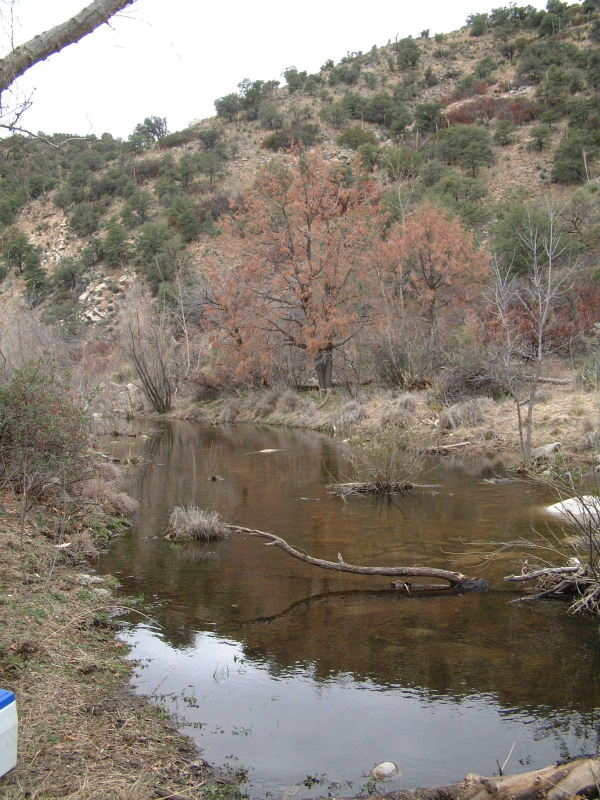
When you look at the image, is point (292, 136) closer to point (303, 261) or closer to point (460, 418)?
point (303, 261)

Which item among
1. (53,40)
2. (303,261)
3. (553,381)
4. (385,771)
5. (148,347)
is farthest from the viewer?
(148,347)

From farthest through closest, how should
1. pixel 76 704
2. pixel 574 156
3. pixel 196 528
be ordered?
pixel 574 156 < pixel 196 528 < pixel 76 704

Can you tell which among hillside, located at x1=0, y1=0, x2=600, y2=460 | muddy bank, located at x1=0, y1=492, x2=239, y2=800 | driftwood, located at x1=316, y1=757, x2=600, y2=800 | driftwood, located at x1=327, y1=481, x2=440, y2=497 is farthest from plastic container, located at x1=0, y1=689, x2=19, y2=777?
driftwood, located at x1=327, y1=481, x2=440, y2=497

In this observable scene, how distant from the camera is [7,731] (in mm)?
3387

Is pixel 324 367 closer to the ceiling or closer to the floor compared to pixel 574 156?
closer to the ceiling

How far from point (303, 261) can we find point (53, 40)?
22596mm

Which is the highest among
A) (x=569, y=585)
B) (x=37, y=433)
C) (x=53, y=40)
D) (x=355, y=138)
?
(x=53, y=40)

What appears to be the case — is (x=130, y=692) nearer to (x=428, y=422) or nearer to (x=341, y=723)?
(x=341, y=723)

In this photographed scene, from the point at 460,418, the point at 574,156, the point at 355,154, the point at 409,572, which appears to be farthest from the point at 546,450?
the point at 355,154

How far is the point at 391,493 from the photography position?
12953 mm

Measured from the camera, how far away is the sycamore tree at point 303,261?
84.6 feet

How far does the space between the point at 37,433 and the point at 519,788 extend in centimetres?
769

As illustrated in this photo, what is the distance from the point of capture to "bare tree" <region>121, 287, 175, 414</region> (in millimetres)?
29016

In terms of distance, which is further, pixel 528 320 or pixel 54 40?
pixel 528 320
